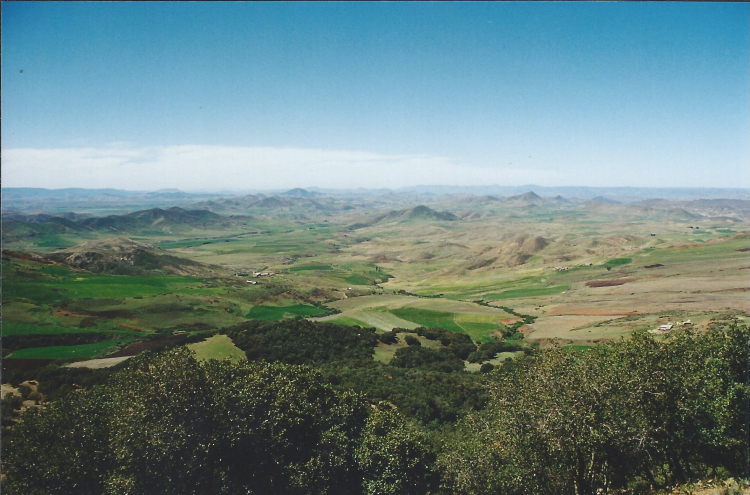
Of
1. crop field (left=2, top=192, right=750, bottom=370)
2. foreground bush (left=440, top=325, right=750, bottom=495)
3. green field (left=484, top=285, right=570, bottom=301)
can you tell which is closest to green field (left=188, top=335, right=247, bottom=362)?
crop field (left=2, top=192, right=750, bottom=370)

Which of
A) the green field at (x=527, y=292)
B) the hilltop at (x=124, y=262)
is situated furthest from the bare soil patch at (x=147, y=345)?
the green field at (x=527, y=292)

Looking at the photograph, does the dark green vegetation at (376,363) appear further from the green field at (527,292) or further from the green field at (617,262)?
the green field at (617,262)

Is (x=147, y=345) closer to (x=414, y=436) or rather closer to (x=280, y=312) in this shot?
(x=280, y=312)

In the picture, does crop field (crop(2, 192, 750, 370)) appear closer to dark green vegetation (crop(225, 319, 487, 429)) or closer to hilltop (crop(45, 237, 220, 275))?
hilltop (crop(45, 237, 220, 275))

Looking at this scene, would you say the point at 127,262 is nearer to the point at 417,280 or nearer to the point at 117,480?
the point at 417,280

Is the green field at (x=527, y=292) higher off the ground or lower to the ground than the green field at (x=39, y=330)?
lower

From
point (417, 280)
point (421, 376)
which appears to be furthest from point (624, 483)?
point (417, 280)
